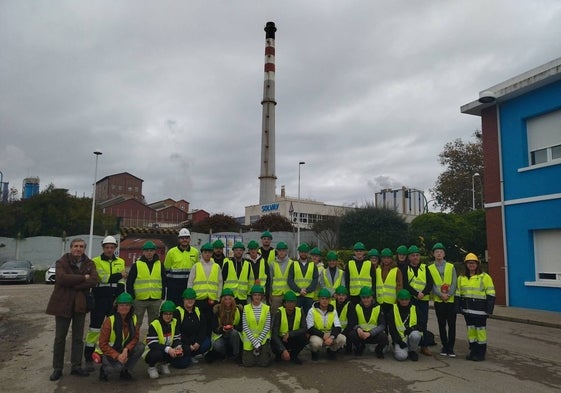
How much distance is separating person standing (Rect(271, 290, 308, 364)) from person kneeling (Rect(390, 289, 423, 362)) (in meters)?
1.52

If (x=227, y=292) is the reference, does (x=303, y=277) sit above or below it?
above

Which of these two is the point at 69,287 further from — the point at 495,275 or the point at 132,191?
the point at 132,191

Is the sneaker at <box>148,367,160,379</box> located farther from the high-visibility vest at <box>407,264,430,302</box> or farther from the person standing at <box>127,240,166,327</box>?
the high-visibility vest at <box>407,264,430,302</box>

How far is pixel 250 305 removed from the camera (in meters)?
7.30

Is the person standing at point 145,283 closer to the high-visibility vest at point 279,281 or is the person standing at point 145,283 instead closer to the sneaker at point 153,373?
the sneaker at point 153,373

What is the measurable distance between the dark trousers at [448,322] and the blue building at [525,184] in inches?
284

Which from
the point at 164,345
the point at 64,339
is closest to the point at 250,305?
the point at 164,345

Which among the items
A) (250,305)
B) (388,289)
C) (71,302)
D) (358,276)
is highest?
(358,276)

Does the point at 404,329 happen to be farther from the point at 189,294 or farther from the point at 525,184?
the point at 525,184

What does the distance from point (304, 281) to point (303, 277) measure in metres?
0.07

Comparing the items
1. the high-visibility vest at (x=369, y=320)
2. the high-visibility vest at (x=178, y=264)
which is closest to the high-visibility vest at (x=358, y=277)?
the high-visibility vest at (x=369, y=320)

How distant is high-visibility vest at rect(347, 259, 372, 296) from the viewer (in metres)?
8.36

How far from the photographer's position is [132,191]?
92312mm

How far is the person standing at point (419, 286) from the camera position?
798cm
